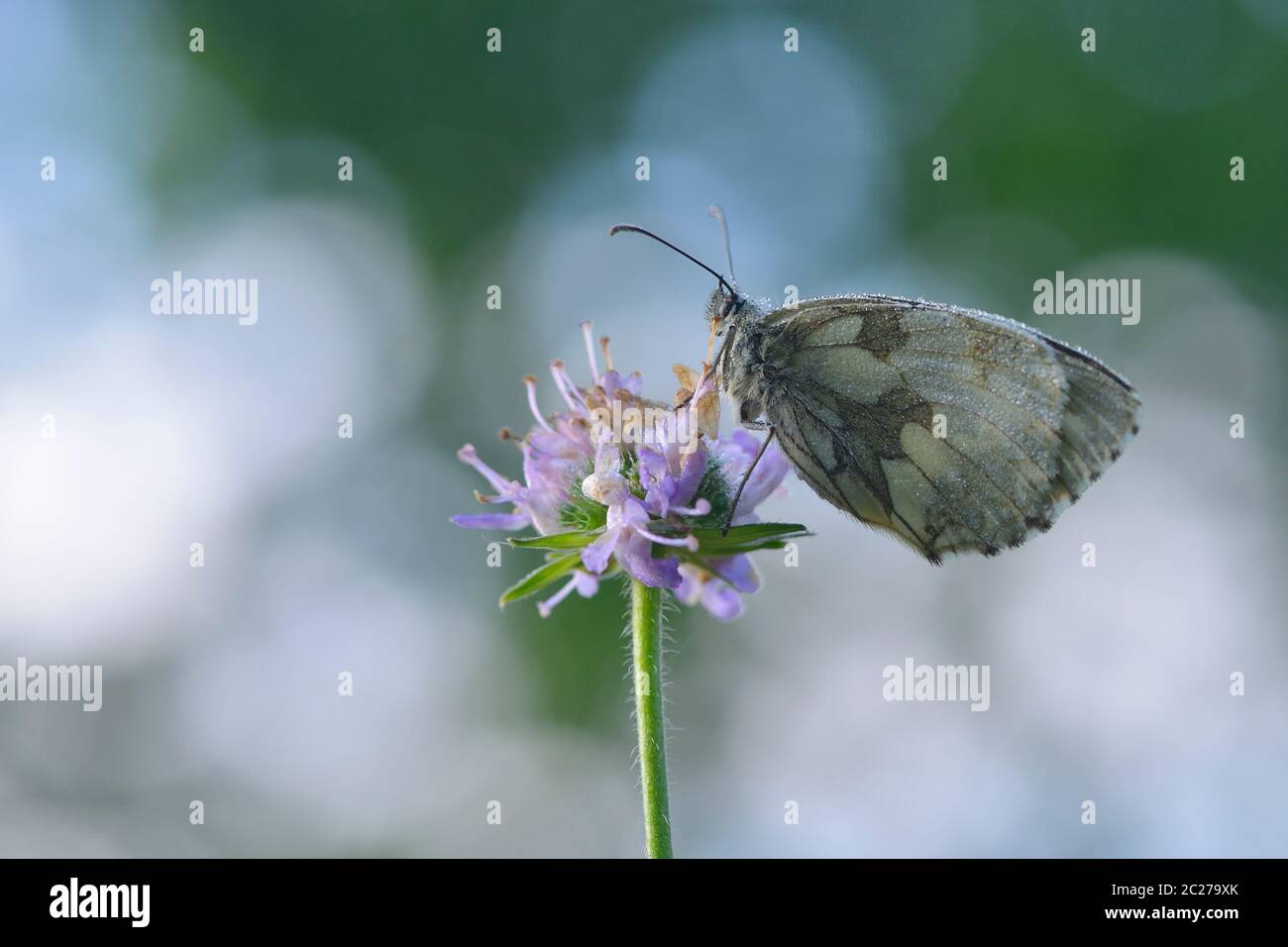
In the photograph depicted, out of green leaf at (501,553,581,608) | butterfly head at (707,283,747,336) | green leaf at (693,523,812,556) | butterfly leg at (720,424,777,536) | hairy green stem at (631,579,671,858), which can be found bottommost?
hairy green stem at (631,579,671,858)

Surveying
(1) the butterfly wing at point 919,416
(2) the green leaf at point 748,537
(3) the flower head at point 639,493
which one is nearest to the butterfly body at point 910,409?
(1) the butterfly wing at point 919,416

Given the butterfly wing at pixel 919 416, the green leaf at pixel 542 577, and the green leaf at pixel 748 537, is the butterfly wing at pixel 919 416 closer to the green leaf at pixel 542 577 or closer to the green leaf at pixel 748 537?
the green leaf at pixel 748 537

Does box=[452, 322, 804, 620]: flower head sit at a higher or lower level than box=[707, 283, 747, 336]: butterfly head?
lower

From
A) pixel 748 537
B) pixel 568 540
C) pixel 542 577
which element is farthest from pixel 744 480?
pixel 542 577

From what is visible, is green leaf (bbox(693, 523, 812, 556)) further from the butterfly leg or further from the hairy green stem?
the hairy green stem

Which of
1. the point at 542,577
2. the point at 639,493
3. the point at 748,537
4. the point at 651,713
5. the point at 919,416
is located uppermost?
the point at 919,416

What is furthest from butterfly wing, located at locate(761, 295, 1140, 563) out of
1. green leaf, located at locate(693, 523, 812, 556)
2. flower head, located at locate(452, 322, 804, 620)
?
green leaf, located at locate(693, 523, 812, 556)

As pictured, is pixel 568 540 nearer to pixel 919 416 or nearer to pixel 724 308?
pixel 724 308

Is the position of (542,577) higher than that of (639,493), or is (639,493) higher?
(639,493)
